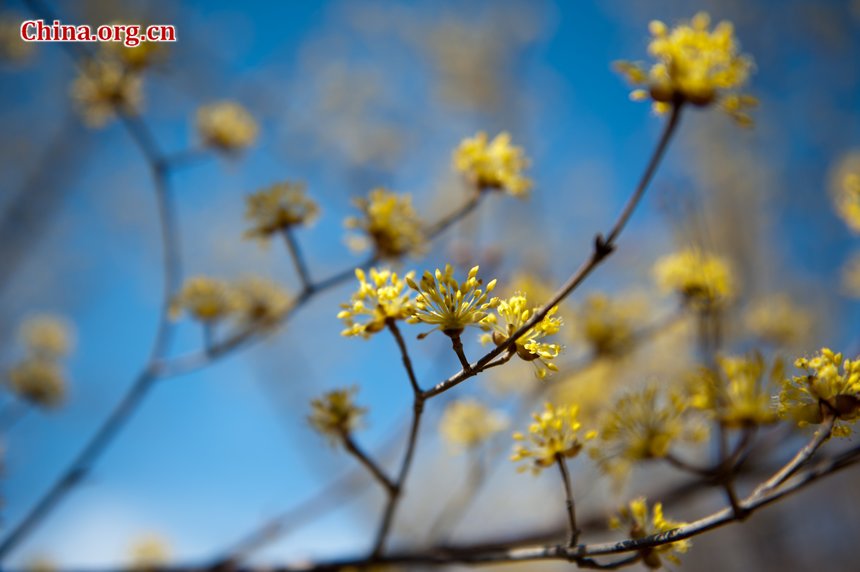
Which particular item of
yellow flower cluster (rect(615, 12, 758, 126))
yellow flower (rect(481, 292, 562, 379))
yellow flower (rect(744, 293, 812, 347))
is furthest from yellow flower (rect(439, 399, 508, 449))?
yellow flower (rect(744, 293, 812, 347))

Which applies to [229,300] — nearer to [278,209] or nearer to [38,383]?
[278,209]

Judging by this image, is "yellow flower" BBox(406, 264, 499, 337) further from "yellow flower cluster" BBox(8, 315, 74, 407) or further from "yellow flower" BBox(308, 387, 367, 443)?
"yellow flower cluster" BBox(8, 315, 74, 407)

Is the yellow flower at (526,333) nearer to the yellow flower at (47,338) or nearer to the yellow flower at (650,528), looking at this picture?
the yellow flower at (650,528)

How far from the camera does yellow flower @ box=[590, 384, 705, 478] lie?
5.07 feet

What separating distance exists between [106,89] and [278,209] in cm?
140

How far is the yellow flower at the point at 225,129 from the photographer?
2.97 metres

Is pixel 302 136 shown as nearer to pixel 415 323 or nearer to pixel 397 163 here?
pixel 397 163

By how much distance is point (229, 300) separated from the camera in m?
2.56

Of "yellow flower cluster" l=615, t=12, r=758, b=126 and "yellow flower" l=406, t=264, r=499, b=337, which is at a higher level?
"yellow flower cluster" l=615, t=12, r=758, b=126

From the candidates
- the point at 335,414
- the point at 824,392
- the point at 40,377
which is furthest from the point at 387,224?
the point at 40,377

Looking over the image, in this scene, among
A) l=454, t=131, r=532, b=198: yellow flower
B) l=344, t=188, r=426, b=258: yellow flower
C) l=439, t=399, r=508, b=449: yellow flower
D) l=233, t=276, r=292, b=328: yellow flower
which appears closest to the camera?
l=344, t=188, r=426, b=258: yellow flower

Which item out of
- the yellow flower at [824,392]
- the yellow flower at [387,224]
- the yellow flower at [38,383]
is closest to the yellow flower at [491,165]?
the yellow flower at [387,224]

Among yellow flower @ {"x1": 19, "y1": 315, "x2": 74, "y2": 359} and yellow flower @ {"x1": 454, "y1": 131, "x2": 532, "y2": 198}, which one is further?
yellow flower @ {"x1": 19, "y1": 315, "x2": 74, "y2": 359}

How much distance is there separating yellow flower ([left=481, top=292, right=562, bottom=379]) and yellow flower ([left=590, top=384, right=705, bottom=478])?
0.51 m
